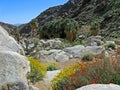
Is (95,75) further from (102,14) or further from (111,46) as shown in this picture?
(102,14)

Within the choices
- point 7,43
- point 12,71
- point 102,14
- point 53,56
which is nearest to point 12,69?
point 12,71

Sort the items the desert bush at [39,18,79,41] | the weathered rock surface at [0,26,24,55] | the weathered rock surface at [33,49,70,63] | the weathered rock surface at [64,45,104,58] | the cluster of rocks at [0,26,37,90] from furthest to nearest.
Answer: the desert bush at [39,18,79,41]
the weathered rock surface at [64,45,104,58]
the weathered rock surface at [33,49,70,63]
the weathered rock surface at [0,26,24,55]
the cluster of rocks at [0,26,37,90]

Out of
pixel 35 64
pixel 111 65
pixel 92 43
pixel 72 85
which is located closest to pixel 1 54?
pixel 72 85

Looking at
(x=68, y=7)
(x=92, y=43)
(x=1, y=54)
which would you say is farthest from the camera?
(x=68, y=7)

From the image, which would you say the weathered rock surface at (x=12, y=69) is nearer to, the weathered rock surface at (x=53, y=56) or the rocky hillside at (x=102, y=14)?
the weathered rock surface at (x=53, y=56)

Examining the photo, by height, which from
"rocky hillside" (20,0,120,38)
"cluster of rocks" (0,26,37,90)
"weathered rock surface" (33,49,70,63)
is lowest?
"weathered rock surface" (33,49,70,63)

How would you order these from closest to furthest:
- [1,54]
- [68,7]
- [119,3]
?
[1,54] < [119,3] < [68,7]

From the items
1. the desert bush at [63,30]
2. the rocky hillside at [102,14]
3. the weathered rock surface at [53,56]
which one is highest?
the rocky hillside at [102,14]

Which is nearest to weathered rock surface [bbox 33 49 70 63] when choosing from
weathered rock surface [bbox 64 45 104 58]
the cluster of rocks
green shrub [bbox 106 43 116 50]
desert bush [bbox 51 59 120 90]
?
weathered rock surface [bbox 64 45 104 58]

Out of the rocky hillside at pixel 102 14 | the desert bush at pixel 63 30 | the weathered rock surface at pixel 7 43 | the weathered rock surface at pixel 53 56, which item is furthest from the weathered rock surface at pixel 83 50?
the rocky hillside at pixel 102 14

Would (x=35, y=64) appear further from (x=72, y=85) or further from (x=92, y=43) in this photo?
(x=92, y=43)

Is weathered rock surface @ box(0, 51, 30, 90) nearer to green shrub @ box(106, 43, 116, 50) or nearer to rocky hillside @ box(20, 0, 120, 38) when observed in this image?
green shrub @ box(106, 43, 116, 50)

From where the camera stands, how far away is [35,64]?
15.6 meters

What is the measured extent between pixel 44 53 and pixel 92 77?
59.9ft
